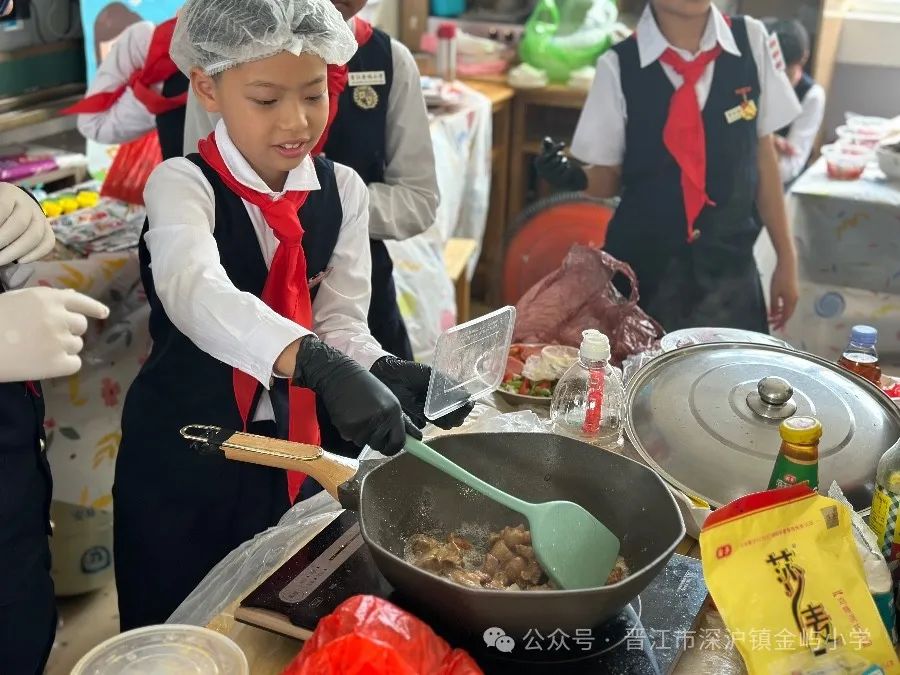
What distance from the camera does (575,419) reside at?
57.4 inches

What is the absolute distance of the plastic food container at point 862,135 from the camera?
335cm

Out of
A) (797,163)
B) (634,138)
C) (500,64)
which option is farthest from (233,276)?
(500,64)

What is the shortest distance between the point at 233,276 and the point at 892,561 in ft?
3.24

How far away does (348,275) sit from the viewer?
1.64 meters

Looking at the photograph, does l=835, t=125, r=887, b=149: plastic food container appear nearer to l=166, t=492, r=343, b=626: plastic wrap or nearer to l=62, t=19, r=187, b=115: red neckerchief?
l=62, t=19, r=187, b=115: red neckerchief

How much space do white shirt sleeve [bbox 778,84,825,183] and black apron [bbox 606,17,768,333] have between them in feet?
2.29

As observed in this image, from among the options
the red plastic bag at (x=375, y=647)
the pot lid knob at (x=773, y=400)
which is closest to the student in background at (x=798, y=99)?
the pot lid knob at (x=773, y=400)

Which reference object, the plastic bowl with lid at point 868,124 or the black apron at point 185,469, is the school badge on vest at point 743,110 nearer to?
the plastic bowl with lid at point 868,124

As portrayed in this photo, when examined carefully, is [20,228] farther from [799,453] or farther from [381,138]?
[799,453]

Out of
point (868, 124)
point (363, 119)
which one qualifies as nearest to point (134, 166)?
point (363, 119)

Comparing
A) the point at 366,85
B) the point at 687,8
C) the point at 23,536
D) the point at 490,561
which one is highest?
the point at 687,8

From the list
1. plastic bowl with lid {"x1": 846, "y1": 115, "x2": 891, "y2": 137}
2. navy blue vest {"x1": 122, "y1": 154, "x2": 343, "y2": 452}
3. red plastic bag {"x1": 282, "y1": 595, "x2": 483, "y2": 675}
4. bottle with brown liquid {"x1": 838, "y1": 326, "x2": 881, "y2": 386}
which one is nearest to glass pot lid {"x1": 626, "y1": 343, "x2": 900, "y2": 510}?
bottle with brown liquid {"x1": 838, "y1": 326, "x2": 881, "y2": 386}

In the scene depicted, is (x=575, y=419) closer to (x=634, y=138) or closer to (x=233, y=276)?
(x=233, y=276)

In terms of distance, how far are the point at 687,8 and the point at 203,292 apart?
1772 millimetres
